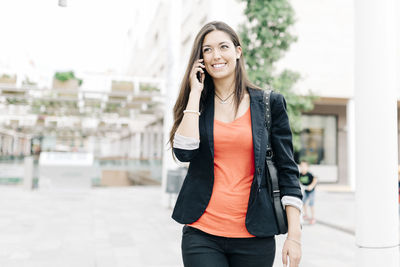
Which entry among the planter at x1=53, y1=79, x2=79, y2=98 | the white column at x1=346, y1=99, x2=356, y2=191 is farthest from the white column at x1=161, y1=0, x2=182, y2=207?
the white column at x1=346, y1=99, x2=356, y2=191

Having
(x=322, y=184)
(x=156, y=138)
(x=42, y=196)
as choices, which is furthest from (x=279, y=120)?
(x=156, y=138)

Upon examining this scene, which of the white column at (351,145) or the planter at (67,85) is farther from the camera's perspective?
the white column at (351,145)

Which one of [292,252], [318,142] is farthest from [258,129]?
[318,142]

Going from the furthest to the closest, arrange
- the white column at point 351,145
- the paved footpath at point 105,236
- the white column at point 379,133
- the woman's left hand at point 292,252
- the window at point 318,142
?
the window at point 318,142 < the white column at point 351,145 < the paved footpath at point 105,236 < the white column at point 379,133 < the woman's left hand at point 292,252

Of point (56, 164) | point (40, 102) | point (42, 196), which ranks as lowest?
point (42, 196)

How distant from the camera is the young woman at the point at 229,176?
1608 mm

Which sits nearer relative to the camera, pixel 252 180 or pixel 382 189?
pixel 252 180

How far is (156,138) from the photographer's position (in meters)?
34.2

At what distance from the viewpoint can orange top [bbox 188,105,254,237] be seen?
1.62 meters

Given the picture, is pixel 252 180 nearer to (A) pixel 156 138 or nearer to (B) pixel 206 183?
(B) pixel 206 183

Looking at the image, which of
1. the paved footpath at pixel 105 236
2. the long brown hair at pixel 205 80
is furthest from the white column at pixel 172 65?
the long brown hair at pixel 205 80

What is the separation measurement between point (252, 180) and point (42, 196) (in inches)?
513

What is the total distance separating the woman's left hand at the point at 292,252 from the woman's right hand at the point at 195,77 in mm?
750

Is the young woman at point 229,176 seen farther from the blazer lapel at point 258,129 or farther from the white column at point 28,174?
the white column at point 28,174
